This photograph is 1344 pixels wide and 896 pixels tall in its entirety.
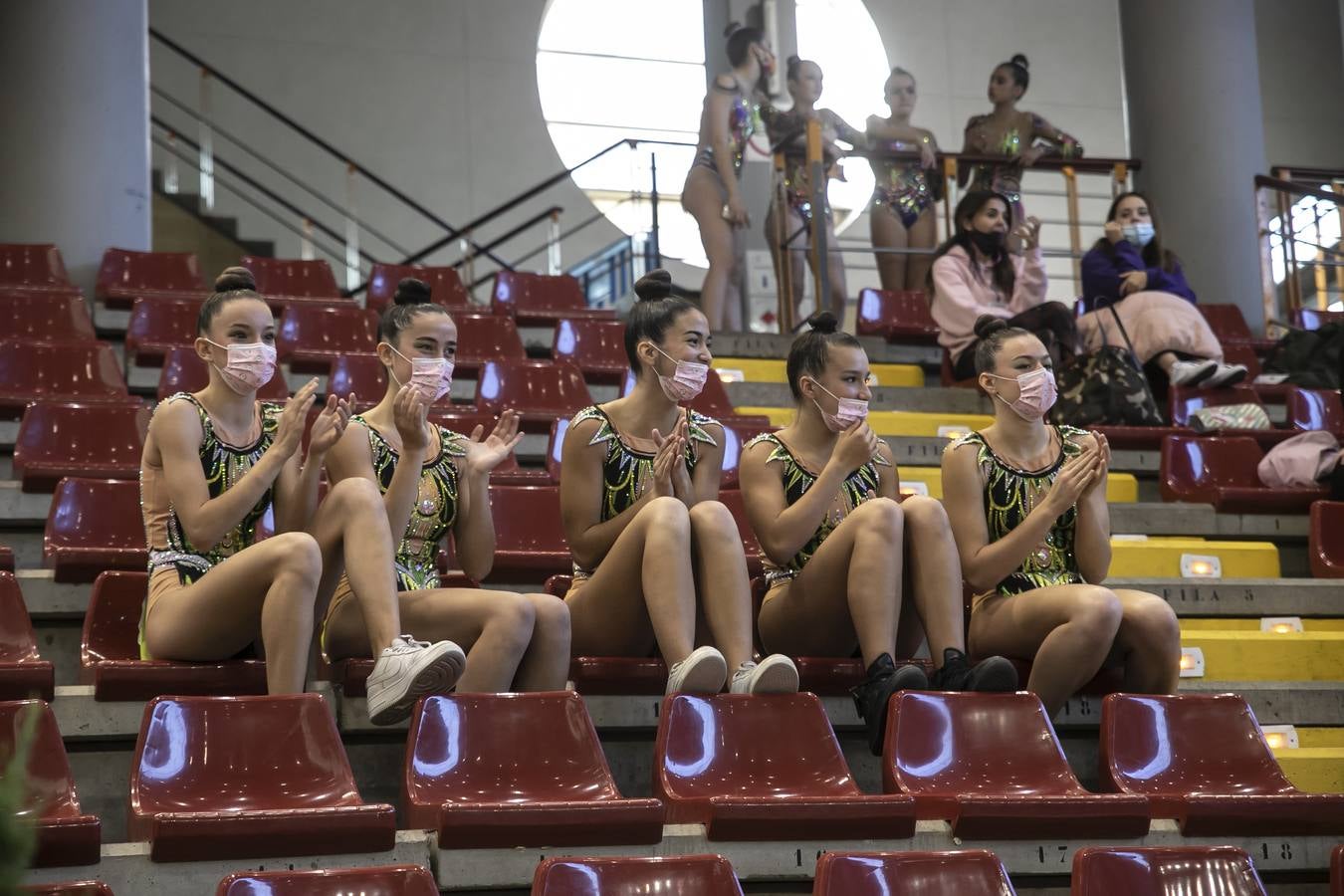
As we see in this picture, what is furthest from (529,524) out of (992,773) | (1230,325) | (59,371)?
(1230,325)

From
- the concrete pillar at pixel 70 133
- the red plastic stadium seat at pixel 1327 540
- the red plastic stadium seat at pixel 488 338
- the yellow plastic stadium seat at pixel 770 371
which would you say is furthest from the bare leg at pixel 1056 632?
the concrete pillar at pixel 70 133

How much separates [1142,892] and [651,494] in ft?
4.46

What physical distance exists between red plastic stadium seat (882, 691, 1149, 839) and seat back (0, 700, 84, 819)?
152 centimetres

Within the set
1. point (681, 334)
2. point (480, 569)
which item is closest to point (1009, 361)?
point (681, 334)

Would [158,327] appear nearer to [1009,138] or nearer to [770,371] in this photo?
[770,371]

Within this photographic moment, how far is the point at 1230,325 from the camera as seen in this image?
7855mm

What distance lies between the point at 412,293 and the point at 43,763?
60.1 inches

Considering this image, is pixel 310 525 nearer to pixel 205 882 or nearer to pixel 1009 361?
pixel 205 882

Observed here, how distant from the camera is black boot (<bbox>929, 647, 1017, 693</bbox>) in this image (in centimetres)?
360

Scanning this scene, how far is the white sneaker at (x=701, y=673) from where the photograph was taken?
11.0 feet

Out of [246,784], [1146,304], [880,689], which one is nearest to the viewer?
[246,784]

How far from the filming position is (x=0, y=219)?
6762mm

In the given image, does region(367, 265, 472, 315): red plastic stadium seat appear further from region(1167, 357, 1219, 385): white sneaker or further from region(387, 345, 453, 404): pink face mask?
region(387, 345, 453, 404): pink face mask

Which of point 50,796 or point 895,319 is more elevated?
point 895,319
